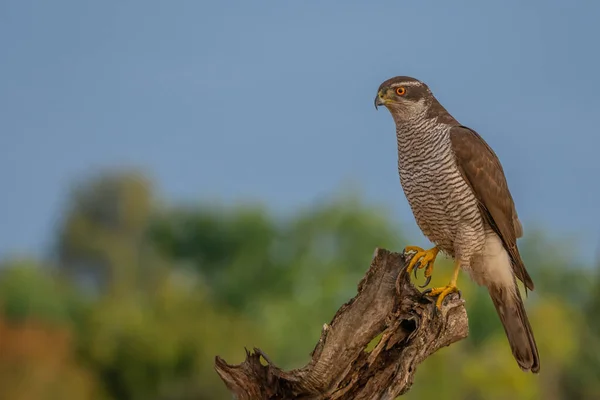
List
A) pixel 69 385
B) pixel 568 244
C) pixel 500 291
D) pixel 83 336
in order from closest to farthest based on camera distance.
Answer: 1. pixel 500 291
2. pixel 69 385
3. pixel 83 336
4. pixel 568 244

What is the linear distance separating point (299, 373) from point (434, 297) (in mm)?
1263

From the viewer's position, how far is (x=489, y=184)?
8.99 m

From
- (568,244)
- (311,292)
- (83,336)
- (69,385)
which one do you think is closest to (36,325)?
(83,336)

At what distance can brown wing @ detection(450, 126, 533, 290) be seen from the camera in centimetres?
894

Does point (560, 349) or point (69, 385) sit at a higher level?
point (69, 385)

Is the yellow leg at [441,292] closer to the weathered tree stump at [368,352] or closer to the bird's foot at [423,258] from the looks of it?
the weathered tree stump at [368,352]

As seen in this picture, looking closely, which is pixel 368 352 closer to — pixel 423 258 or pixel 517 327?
pixel 423 258

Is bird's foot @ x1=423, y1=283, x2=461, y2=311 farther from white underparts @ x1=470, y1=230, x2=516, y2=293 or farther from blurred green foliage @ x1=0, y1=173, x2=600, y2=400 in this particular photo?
blurred green foliage @ x1=0, y1=173, x2=600, y2=400

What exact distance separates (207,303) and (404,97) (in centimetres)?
4114

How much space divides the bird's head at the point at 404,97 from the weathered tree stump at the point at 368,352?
145 centimetres

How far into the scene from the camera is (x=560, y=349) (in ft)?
143

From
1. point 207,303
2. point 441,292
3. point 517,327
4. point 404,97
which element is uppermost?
point 207,303

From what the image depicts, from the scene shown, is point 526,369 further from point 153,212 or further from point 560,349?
point 153,212

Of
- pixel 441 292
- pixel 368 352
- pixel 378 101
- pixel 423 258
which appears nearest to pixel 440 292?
pixel 441 292
